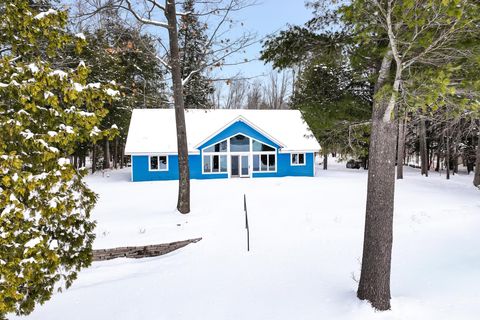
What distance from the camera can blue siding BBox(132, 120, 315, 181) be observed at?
2395 centimetres

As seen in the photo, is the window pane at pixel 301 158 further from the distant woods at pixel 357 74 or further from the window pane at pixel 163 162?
the distant woods at pixel 357 74

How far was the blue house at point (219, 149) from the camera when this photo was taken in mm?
24266

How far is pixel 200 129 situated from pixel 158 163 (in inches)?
188

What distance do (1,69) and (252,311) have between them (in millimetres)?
4862

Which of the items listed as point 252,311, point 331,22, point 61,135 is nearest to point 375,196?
point 252,311

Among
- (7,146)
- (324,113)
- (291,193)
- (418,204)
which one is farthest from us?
(291,193)

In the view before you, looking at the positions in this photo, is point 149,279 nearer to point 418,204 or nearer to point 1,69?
point 1,69

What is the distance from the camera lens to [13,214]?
302 cm

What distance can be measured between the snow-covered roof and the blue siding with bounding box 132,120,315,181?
1.74 feet

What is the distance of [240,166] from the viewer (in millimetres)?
25922

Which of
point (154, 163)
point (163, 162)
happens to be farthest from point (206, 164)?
point (154, 163)

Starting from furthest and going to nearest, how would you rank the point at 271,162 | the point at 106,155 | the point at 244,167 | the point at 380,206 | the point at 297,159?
1. the point at 106,155
2. the point at 297,159
3. the point at 271,162
4. the point at 244,167
5. the point at 380,206

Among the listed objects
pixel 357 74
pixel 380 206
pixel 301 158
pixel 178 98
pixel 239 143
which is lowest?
pixel 380 206

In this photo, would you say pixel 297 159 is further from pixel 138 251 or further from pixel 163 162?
pixel 138 251
